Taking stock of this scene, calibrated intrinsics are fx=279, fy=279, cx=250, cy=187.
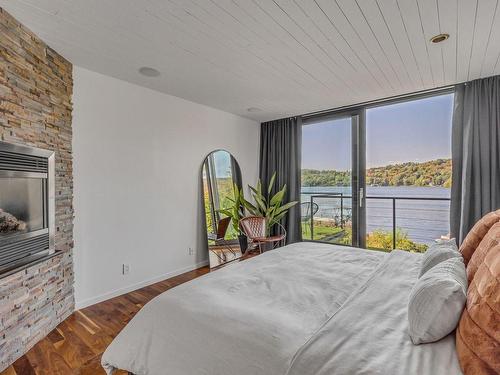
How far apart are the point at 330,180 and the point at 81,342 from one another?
12.2 feet

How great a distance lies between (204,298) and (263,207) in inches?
127

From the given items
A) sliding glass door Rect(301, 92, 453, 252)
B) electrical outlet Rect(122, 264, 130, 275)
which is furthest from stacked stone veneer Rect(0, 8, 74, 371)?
sliding glass door Rect(301, 92, 453, 252)

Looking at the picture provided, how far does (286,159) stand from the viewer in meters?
4.79

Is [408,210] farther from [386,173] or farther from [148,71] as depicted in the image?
[148,71]

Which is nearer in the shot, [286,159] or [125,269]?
[125,269]

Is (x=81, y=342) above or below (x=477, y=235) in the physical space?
below

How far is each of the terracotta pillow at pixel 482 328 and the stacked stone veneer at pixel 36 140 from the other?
2.50 metres

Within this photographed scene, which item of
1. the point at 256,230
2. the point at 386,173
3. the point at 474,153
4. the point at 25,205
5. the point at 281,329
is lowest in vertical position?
the point at 256,230

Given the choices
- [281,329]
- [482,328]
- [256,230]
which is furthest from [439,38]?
[256,230]

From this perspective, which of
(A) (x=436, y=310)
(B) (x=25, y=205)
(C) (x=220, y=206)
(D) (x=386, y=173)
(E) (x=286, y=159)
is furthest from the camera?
(E) (x=286, y=159)

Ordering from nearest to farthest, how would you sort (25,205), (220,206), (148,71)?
(25,205) < (148,71) < (220,206)

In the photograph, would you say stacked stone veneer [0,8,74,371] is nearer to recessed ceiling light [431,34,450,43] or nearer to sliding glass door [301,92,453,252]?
recessed ceiling light [431,34,450,43]

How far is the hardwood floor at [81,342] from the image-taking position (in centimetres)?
184

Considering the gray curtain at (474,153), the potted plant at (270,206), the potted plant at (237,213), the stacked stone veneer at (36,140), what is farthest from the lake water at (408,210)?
the stacked stone veneer at (36,140)
